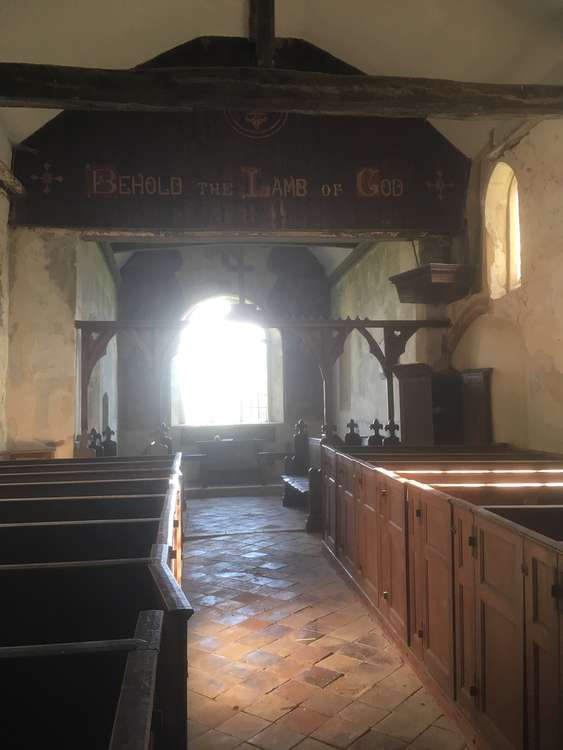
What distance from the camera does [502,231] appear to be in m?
7.51

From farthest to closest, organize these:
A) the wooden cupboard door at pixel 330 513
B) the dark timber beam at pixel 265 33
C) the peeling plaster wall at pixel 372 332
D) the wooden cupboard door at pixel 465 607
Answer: the peeling plaster wall at pixel 372 332 < the wooden cupboard door at pixel 330 513 < the dark timber beam at pixel 265 33 < the wooden cupboard door at pixel 465 607

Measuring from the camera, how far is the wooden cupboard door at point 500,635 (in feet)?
7.77

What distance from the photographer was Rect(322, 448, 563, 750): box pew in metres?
2.21

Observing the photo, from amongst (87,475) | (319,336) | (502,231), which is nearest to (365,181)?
(502,231)

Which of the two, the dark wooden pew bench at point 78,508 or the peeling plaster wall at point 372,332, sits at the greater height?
the peeling plaster wall at point 372,332

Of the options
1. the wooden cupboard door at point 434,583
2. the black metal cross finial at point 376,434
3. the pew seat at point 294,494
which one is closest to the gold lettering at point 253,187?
the black metal cross finial at point 376,434

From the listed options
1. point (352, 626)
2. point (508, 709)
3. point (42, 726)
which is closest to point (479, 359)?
point (352, 626)

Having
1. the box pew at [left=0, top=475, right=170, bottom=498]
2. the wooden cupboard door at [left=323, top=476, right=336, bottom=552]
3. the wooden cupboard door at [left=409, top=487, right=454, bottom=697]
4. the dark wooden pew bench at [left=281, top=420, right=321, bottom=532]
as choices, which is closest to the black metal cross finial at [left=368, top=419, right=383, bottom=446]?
the dark wooden pew bench at [left=281, top=420, right=321, bottom=532]

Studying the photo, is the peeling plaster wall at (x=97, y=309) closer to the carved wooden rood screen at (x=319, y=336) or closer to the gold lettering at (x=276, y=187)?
the carved wooden rood screen at (x=319, y=336)

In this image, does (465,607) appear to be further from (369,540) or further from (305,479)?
(305,479)

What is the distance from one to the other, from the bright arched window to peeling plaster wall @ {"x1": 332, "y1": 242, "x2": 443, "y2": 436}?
1.85 m

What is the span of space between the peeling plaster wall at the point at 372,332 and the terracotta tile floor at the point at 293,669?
377 cm

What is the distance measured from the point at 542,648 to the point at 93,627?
1657 mm

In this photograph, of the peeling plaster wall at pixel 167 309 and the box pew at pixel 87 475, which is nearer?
the box pew at pixel 87 475
